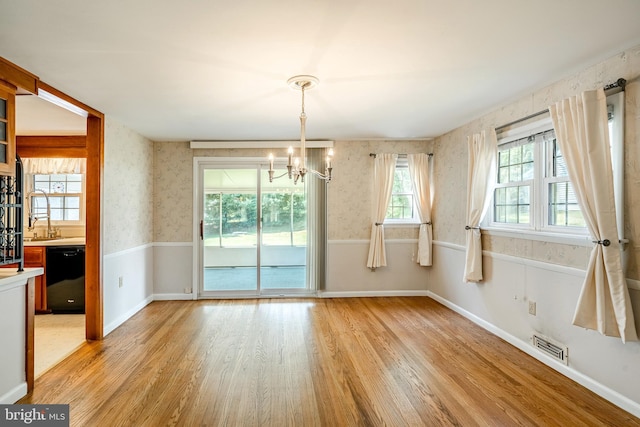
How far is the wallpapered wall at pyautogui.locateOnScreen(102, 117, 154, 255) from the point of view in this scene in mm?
3682

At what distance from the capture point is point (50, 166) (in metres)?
4.79

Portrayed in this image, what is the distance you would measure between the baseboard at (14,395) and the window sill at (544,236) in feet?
13.9

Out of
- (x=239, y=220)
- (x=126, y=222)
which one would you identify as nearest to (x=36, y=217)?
(x=126, y=222)

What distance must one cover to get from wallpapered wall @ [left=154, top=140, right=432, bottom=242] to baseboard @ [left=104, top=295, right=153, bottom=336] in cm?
90

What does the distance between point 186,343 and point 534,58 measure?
389 centimetres

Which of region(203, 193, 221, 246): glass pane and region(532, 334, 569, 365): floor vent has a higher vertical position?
region(203, 193, 221, 246): glass pane

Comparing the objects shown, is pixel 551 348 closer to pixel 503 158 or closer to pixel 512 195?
pixel 512 195

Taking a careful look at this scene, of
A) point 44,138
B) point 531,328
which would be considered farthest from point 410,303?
point 44,138

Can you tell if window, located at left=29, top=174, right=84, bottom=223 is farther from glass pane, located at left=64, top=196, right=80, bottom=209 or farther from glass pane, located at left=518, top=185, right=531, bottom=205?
glass pane, located at left=518, top=185, right=531, bottom=205

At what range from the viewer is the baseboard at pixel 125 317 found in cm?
365

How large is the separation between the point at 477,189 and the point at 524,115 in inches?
34.6

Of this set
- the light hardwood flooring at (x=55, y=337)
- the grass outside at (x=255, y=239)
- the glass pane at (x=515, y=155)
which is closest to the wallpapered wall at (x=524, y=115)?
the glass pane at (x=515, y=155)

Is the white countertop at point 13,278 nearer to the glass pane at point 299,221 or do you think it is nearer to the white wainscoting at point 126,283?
the white wainscoting at point 126,283

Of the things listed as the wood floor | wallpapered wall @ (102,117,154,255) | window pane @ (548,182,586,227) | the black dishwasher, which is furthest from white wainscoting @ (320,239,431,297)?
the black dishwasher
